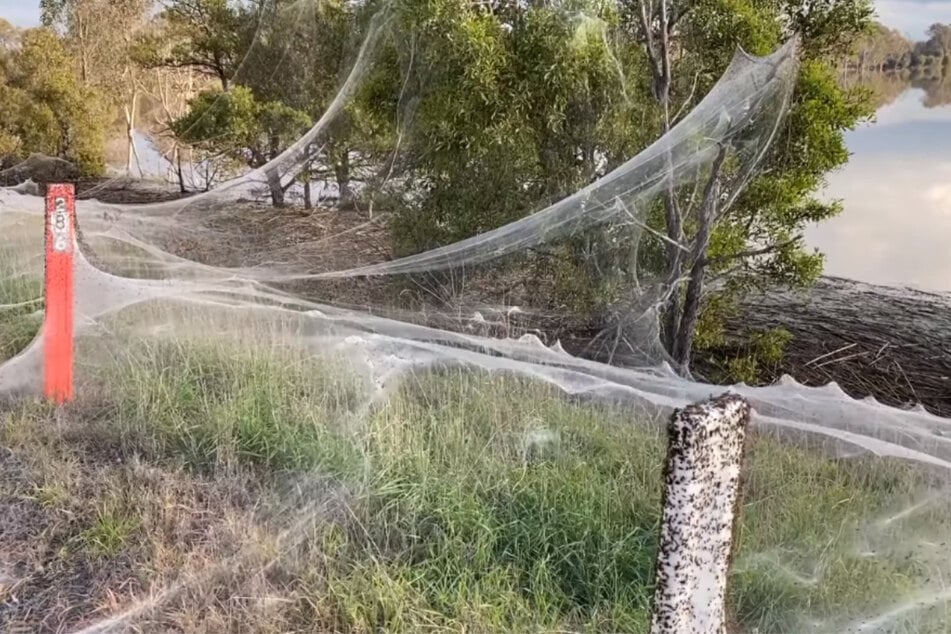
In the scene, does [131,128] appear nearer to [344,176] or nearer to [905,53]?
[344,176]

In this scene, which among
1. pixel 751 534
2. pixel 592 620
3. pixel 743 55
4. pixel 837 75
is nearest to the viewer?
pixel 592 620

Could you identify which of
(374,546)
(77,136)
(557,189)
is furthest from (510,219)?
(77,136)

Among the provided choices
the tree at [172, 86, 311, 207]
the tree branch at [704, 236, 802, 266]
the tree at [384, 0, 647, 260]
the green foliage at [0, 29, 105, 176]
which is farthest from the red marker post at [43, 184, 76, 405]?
the green foliage at [0, 29, 105, 176]

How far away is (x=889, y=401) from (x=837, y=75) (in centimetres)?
168

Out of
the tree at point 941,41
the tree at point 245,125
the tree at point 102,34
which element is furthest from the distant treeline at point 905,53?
the tree at point 102,34

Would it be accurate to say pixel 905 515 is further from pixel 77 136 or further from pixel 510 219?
pixel 77 136

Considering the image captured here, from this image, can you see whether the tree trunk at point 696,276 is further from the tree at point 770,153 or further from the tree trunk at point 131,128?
the tree trunk at point 131,128

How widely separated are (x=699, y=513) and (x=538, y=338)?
2523 mm

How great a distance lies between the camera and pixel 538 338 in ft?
12.4

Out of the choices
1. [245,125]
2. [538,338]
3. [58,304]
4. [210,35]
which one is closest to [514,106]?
[538,338]

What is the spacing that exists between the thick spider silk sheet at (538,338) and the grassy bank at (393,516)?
23 mm

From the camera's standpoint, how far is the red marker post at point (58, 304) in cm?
319

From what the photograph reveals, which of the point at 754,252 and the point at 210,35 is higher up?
the point at 210,35

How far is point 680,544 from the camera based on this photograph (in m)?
1.28
